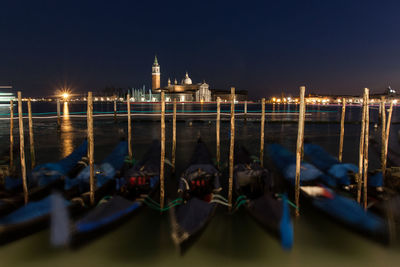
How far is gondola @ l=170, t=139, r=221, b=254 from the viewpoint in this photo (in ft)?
14.3

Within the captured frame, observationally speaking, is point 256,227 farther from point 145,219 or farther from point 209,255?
point 145,219

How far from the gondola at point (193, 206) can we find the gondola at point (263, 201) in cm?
69

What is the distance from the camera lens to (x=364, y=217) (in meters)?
4.98

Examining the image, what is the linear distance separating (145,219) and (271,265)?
294 cm

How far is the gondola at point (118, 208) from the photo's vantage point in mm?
4648

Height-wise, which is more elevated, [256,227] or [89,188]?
[89,188]

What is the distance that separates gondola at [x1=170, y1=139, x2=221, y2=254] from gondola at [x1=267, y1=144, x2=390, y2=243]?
2.43m

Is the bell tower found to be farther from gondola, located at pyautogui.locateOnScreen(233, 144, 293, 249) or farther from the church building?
gondola, located at pyautogui.locateOnScreen(233, 144, 293, 249)

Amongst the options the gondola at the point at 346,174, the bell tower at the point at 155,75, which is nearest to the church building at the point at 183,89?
the bell tower at the point at 155,75

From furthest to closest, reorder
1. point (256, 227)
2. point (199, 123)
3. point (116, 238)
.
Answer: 1. point (199, 123)
2. point (256, 227)
3. point (116, 238)

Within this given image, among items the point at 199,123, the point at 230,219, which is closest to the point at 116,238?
the point at 230,219

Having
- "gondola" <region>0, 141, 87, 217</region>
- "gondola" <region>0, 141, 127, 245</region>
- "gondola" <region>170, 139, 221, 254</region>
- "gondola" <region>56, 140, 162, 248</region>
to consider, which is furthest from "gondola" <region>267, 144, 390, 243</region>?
"gondola" <region>0, 141, 87, 217</region>

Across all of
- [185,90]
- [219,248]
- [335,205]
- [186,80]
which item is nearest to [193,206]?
[219,248]

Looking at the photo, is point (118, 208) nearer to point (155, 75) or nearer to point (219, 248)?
point (219, 248)
